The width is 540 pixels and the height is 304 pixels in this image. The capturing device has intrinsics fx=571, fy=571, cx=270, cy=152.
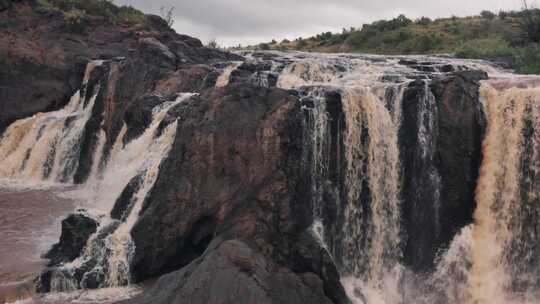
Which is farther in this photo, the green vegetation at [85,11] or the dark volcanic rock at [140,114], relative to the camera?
the green vegetation at [85,11]

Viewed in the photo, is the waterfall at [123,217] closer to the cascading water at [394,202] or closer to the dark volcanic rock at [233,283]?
the cascading water at [394,202]

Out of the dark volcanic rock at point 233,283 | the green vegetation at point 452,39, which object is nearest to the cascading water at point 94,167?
the dark volcanic rock at point 233,283

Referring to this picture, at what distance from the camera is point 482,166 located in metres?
13.2

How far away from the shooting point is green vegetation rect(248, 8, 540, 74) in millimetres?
27531

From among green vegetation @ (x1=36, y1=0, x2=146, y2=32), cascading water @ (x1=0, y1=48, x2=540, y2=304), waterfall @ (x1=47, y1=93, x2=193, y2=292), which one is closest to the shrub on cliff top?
green vegetation @ (x1=36, y1=0, x2=146, y2=32)

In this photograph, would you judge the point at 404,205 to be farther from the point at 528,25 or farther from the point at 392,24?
the point at 392,24

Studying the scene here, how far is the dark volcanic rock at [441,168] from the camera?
13.0 m

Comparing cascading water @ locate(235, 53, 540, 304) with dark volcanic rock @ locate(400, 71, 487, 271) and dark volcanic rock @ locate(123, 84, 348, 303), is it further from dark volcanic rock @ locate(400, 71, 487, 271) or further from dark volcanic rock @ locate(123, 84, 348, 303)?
dark volcanic rock @ locate(123, 84, 348, 303)

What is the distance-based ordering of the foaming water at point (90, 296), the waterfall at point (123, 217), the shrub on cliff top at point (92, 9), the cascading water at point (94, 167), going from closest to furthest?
the foaming water at point (90, 296), the waterfall at point (123, 217), the cascading water at point (94, 167), the shrub on cliff top at point (92, 9)

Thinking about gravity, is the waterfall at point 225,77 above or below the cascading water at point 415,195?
above

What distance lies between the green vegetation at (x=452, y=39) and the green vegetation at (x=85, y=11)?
1557 centimetres

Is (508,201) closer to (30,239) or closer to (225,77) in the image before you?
(30,239)

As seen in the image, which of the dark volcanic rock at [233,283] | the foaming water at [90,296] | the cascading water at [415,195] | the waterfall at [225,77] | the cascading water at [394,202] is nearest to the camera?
the dark volcanic rock at [233,283]

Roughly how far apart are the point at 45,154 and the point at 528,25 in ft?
78.7
